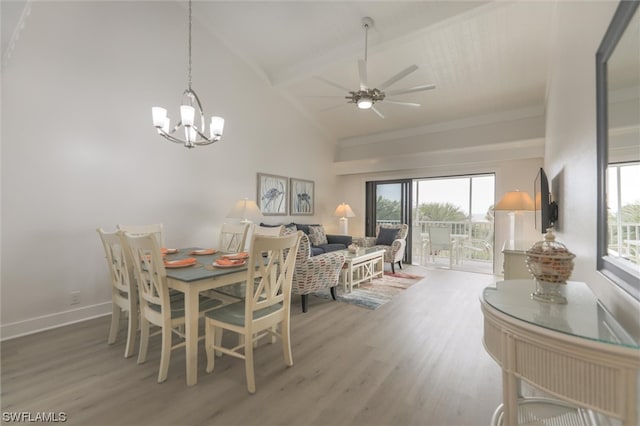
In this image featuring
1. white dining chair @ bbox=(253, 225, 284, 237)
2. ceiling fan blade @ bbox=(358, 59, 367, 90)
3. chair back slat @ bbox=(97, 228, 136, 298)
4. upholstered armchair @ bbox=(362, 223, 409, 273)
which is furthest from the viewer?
upholstered armchair @ bbox=(362, 223, 409, 273)

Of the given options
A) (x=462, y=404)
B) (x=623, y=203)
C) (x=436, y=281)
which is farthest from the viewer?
(x=436, y=281)

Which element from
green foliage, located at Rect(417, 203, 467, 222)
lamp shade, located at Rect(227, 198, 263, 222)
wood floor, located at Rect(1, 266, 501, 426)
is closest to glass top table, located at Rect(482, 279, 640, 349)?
wood floor, located at Rect(1, 266, 501, 426)

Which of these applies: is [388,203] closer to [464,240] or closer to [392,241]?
[392,241]

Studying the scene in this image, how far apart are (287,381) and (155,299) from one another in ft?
3.53

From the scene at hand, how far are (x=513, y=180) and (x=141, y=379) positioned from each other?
605cm

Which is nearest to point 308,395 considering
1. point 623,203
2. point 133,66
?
point 623,203

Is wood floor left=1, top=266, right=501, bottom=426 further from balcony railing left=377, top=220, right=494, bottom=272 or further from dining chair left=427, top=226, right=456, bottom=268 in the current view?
balcony railing left=377, top=220, right=494, bottom=272

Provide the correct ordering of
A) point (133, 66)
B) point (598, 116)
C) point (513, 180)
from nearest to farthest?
point (598, 116), point (133, 66), point (513, 180)

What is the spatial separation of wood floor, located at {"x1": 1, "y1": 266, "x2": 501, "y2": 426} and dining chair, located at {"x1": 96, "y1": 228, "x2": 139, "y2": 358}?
17 cm

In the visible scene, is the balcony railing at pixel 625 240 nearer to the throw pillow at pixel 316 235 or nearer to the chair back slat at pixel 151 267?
the chair back slat at pixel 151 267

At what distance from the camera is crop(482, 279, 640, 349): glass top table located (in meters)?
0.85

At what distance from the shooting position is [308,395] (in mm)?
1699

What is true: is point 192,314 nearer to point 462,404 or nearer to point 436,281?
point 462,404

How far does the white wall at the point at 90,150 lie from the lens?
2545 millimetres
